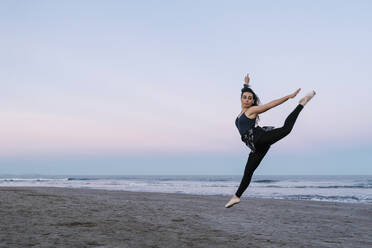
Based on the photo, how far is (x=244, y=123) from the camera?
502 cm

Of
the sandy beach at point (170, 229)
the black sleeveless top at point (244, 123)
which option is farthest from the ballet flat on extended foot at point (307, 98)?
the sandy beach at point (170, 229)

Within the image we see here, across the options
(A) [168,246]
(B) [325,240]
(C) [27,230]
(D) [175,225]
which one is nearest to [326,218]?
(B) [325,240]

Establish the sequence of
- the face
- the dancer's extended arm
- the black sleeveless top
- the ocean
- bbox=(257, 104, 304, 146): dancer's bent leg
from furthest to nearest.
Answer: the ocean
the face
the black sleeveless top
bbox=(257, 104, 304, 146): dancer's bent leg
the dancer's extended arm

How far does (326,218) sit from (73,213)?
10.3m

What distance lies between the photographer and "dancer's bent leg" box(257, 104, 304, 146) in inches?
183

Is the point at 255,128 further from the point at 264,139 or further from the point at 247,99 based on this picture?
the point at 247,99

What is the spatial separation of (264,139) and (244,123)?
0.37 meters

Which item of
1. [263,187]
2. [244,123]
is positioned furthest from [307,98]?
[263,187]

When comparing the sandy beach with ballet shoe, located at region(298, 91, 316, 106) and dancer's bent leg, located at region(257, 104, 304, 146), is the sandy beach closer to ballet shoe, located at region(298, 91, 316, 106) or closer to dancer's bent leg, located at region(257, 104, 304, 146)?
dancer's bent leg, located at region(257, 104, 304, 146)

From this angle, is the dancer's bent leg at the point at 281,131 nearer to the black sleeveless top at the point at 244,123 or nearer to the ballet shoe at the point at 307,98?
the ballet shoe at the point at 307,98

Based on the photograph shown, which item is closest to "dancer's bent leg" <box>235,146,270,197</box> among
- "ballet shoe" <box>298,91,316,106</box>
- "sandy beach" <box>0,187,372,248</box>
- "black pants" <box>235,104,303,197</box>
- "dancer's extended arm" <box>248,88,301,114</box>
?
"black pants" <box>235,104,303,197</box>

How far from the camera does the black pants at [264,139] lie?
4684 millimetres

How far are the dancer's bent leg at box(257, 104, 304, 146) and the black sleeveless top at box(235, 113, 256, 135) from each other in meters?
0.24

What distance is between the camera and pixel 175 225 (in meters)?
11.8
